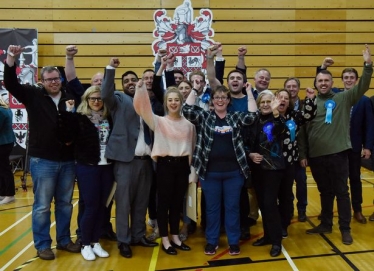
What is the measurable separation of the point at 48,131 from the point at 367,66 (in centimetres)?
281

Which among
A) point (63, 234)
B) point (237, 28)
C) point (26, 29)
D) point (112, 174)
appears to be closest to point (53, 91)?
point (112, 174)

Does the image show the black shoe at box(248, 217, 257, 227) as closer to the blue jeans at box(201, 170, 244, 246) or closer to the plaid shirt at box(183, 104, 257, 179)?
the blue jeans at box(201, 170, 244, 246)

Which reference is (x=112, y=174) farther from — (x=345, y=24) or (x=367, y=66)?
(x=345, y=24)

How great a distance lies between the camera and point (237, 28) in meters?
7.84

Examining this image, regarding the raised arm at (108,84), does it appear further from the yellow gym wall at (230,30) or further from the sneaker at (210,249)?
the yellow gym wall at (230,30)

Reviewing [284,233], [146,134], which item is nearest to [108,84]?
[146,134]

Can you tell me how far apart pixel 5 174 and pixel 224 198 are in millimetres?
3387

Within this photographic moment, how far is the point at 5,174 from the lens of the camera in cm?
524

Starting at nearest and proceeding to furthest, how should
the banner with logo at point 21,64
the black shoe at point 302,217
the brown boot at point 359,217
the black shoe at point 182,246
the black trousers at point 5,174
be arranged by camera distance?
1. the black shoe at point 182,246
2. the brown boot at point 359,217
3. the black shoe at point 302,217
4. the black trousers at point 5,174
5. the banner with logo at point 21,64

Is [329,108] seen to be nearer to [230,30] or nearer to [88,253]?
[88,253]

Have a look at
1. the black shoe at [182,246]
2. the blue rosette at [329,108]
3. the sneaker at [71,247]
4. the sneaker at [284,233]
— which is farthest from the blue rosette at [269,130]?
the sneaker at [71,247]

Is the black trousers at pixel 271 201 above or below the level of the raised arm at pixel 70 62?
below

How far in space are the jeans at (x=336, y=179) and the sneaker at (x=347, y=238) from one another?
4 centimetres

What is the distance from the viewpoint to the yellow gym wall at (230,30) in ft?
25.3
